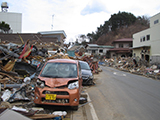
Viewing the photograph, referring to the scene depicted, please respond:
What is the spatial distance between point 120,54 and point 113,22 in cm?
2650

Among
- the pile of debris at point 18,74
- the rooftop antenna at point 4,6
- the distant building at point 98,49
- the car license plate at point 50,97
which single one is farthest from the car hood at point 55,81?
the distant building at point 98,49

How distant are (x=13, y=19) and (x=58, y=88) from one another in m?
37.0

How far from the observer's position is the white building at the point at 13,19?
36.0m

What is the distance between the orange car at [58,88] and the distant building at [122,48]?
49676 millimetres

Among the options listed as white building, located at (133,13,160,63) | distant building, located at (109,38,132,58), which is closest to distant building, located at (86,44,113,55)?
distant building, located at (109,38,132,58)

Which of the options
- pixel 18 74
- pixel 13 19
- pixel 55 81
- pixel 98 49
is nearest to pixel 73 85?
pixel 55 81

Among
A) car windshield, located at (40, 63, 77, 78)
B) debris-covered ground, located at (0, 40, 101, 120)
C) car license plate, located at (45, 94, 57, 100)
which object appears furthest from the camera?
debris-covered ground, located at (0, 40, 101, 120)

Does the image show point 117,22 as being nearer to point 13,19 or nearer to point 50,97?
point 13,19

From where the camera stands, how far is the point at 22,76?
9281 mm

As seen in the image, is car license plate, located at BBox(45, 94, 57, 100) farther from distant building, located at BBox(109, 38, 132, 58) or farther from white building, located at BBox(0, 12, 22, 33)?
distant building, located at BBox(109, 38, 132, 58)

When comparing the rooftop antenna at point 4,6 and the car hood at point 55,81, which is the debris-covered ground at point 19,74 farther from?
the rooftop antenna at point 4,6

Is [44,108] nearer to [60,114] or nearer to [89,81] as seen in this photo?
[60,114]

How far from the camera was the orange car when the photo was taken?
4.99 metres

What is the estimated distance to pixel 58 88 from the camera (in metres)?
5.13
